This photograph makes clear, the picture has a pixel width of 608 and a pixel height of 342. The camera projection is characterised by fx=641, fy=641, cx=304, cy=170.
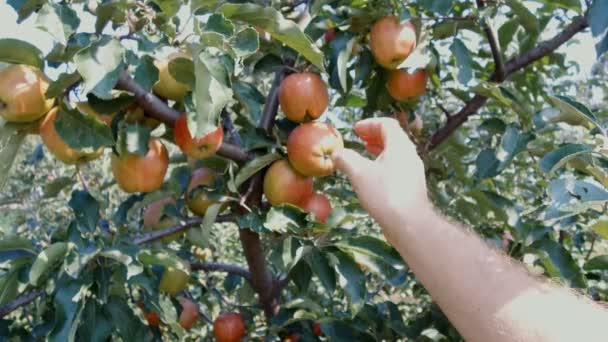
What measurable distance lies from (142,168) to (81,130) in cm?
21

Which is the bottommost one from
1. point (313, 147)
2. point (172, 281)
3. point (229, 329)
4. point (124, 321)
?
point (229, 329)

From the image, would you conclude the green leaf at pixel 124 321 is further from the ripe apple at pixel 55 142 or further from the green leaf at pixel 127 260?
the ripe apple at pixel 55 142

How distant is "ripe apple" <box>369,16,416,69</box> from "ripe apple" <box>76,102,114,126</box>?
0.68 meters

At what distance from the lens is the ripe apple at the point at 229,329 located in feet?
6.68

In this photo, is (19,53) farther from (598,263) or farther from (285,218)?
(598,263)

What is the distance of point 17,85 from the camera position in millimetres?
1228

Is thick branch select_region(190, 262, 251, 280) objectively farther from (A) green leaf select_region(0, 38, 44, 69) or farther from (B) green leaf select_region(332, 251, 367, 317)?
(A) green leaf select_region(0, 38, 44, 69)

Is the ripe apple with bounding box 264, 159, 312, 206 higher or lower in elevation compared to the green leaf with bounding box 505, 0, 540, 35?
lower

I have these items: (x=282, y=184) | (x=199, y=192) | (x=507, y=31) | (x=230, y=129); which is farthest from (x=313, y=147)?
(x=507, y=31)

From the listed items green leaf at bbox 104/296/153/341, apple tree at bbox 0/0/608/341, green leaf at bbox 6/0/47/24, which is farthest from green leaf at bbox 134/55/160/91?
green leaf at bbox 104/296/153/341

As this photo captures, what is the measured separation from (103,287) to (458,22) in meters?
1.11

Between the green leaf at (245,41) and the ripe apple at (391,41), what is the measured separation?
50 cm

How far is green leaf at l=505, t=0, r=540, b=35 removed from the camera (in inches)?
63.4

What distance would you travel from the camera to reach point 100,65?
1126 millimetres
